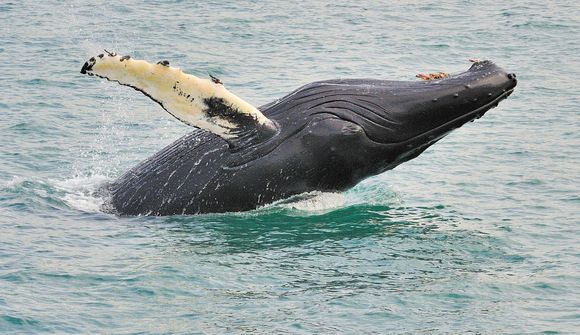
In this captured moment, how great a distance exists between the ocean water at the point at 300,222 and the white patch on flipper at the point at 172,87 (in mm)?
1898

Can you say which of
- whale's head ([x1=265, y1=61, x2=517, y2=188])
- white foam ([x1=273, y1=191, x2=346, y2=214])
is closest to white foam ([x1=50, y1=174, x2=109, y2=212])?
white foam ([x1=273, y1=191, x2=346, y2=214])

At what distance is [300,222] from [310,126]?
1.71 m

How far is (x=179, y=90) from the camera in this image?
16.9 m

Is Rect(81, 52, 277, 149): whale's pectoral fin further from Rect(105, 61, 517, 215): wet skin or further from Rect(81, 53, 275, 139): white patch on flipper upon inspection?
Rect(105, 61, 517, 215): wet skin

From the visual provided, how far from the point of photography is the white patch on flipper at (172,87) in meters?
16.6

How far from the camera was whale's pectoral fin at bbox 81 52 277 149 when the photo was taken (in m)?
16.6

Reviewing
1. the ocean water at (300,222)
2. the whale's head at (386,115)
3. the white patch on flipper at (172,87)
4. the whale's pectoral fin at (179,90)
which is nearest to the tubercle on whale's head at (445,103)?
the whale's head at (386,115)

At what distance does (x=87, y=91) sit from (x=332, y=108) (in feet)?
47.2

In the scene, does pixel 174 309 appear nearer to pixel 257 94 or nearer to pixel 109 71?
pixel 109 71

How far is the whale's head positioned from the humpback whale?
15 millimetres

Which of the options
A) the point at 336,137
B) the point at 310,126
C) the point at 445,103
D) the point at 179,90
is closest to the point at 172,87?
the point at 179,90

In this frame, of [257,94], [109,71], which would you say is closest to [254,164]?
[109,71]

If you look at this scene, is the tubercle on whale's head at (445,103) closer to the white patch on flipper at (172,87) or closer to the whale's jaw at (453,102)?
the whale's jaw at (453,102)

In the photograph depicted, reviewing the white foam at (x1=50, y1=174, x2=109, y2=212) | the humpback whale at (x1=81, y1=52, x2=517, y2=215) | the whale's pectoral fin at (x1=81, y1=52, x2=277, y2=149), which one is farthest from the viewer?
the white foam at (x1=50, y1=174, x2=109, y2=212)
